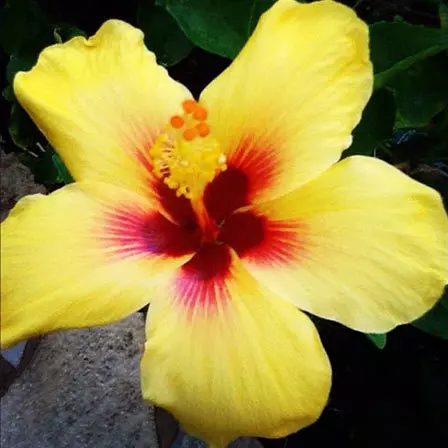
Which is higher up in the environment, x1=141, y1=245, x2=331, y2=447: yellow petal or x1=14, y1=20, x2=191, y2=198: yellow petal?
x1=14, y1=20, x2=191, y2=198: yellow petal

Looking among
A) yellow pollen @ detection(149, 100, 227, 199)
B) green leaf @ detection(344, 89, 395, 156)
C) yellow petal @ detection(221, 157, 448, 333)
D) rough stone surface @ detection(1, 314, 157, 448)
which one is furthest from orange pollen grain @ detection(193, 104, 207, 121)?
rough stone surface @ detection(1, 314, 157, 448)

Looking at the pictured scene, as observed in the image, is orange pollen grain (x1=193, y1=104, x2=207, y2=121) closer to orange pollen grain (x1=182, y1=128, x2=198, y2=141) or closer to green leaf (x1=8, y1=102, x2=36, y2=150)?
orange pollen grain (x1=182, y1=128, x2=198, y2=141)

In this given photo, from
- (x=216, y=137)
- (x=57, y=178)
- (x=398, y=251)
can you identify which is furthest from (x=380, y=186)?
(x=57, y=178)

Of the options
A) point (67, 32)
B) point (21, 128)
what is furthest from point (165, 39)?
point (21, 128)

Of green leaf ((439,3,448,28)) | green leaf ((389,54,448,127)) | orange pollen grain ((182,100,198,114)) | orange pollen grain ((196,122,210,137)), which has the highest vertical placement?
orange pollen grain ((182,100,198,114))

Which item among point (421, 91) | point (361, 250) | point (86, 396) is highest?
point (361, 250)

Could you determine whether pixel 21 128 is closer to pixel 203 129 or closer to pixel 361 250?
pixel 203 129

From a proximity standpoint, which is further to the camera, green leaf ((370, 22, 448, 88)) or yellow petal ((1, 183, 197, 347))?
green leaf ((370, 22, 448, 88))
